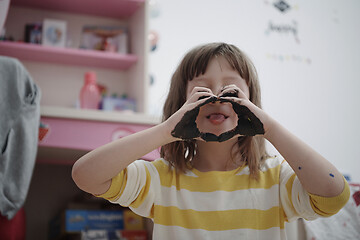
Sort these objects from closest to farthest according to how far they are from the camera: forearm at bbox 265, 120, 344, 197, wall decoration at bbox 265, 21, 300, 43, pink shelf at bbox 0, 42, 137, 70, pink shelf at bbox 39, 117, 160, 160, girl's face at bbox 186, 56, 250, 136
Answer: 1. forearm at bbox 265, 120, 344, 197
2. girl's face at bbox 186, 56, 250, 136
3. pink shelf at bbox 39, 117, 160, 160
4. pink shelf at bbox 0, 42, 137, 70
5. wall decoration at bbox 265, 21, 300, 43

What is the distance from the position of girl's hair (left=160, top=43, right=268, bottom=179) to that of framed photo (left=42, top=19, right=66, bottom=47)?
4.31ft

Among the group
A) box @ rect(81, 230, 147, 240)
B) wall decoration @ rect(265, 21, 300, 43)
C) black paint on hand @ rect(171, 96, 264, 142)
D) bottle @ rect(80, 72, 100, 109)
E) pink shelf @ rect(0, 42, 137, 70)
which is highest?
wall decoration @ rect(265, 21, 300, 43)

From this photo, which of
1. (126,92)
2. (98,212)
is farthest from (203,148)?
(126,92)

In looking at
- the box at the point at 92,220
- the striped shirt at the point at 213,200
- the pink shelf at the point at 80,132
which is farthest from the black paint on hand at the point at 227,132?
the box at the point at 92,220

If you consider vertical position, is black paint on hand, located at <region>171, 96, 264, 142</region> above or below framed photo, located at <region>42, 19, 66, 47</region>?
below

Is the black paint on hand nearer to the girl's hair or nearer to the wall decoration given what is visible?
the girl's hair

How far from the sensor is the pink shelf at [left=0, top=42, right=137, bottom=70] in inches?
78.4

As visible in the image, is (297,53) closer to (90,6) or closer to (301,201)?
(90,6)

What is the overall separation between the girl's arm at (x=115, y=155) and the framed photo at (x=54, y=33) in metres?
1.48

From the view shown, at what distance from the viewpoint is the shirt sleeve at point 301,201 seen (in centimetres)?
73

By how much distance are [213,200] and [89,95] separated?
134cm

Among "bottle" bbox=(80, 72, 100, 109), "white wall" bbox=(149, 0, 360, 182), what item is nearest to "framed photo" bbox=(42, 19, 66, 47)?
"bottle" bbox=(80, 72, 100, 109)

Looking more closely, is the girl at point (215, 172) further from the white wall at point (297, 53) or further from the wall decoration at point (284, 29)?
the wall decoration at point (284, 29)

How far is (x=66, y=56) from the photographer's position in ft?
6.89
